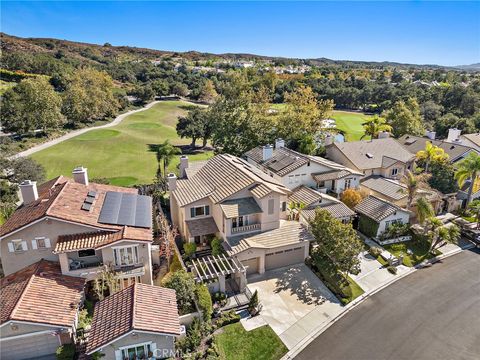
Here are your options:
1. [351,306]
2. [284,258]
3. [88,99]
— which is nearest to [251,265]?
[284,258]

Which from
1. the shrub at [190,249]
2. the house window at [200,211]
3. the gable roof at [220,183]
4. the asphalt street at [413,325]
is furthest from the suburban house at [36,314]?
the asphalt street at [413,325]

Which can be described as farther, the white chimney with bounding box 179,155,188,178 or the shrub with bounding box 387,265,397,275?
the white chimney with bounding box 179,155,188,178

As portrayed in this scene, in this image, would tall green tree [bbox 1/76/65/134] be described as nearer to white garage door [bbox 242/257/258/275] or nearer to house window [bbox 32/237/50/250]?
house window [bbox 32/237/50/250]

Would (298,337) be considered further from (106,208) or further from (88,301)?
(106,208)

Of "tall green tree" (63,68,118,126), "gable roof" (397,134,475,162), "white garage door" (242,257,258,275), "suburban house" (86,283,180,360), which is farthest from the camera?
Answer: "tall green tree" (63,68,118,126)

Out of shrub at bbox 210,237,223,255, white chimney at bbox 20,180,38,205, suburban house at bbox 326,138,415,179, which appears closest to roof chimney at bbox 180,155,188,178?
shrub at bbox 210,237,223,255

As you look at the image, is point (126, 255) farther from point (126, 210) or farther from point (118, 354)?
point (118, 354)
